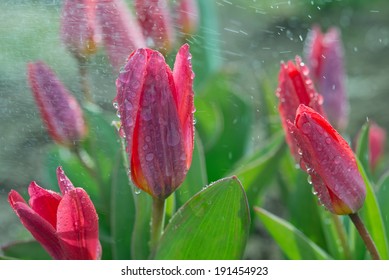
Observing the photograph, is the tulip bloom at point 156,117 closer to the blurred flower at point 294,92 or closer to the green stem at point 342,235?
the blurred flower at point 294,92

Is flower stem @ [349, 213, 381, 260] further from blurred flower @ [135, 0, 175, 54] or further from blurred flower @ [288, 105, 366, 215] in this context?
blurred flower @ [135, 0, 175, 54]

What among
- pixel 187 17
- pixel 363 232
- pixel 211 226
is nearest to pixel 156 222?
pixel 211 226

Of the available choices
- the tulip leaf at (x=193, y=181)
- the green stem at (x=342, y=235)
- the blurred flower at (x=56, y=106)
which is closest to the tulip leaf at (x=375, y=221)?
the green stem at (x=342, y=235)

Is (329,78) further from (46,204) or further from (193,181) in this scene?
(46,204)

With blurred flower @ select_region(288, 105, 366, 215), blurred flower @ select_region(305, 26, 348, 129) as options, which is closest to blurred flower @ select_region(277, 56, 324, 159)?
blurred flower @ select_region(288, 105, 366, 215)
